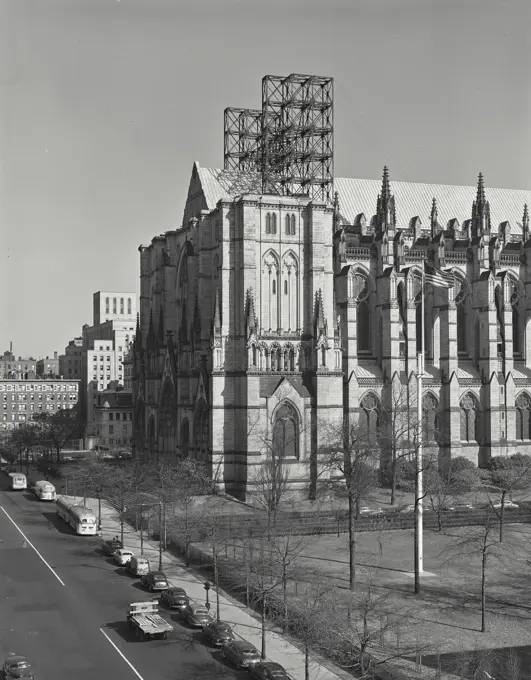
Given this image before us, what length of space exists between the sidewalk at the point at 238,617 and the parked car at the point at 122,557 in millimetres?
1488

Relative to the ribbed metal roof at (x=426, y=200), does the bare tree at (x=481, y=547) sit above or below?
below

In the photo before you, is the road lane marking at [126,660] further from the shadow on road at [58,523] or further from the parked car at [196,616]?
the shadow on road at [58,523]

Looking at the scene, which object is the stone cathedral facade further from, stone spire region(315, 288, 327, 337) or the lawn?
the lawn

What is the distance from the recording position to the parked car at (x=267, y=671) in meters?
34.1

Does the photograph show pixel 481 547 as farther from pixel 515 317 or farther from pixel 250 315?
pixel 515 317

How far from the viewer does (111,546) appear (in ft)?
196

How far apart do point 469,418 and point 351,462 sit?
3261 centimetres

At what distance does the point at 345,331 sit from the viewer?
3536 inches

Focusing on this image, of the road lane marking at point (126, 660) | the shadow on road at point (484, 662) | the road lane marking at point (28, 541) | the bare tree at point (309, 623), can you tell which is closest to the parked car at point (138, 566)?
the road lane marking at point (28, 541)

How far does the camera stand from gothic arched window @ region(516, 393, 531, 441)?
97.4m

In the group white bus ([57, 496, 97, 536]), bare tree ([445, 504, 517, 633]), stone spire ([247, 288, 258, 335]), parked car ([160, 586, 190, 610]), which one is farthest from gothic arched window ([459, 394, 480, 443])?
parked car ([160, 586, 190, 610])

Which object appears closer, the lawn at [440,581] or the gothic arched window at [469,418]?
the lawn at [440,581]

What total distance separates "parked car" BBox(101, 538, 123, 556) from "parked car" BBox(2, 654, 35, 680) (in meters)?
23.9

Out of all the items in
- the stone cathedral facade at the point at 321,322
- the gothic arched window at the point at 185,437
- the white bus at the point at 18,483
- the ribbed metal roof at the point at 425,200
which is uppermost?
the ribbed metal roof at the point at 425,200
